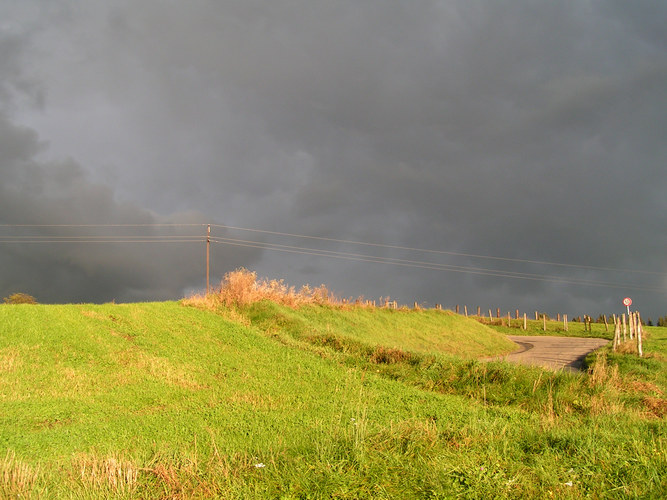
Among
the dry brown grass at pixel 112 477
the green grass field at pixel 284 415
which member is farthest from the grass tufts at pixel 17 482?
the dry brown grass at pixel 112 477

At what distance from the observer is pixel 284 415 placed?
11.1 metres

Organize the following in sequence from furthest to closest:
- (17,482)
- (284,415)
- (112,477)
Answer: (284,415) < (17,482) < (112,477)

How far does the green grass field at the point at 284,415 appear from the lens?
221 inches

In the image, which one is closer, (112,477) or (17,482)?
(112,477)

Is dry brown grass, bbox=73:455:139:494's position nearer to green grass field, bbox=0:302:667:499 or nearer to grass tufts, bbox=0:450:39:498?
green grass field, bbox=0:302:667:499

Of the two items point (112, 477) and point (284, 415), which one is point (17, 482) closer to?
point (112, 477)

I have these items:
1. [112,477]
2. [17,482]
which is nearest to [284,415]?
[112,477]

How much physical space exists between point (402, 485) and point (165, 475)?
301 cm

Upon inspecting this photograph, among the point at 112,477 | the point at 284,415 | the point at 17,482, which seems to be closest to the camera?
the point at 112,477

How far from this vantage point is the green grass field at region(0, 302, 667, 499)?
5.61m

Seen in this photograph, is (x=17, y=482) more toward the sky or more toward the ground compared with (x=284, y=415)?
more toward the sky

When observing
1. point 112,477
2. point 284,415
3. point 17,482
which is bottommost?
point 284,415

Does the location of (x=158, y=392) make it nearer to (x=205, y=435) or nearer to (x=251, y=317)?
(x=205, y=435)

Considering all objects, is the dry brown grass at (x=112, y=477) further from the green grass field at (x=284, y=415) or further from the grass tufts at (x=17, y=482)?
the grass tufts at (x=17, y=482)
